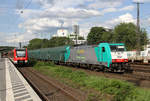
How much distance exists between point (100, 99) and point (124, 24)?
68.0 m

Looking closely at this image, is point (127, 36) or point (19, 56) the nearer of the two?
point (19, 56)

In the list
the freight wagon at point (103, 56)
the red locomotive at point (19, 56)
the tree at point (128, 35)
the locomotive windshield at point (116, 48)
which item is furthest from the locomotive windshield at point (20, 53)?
the tree at point (128, 35)

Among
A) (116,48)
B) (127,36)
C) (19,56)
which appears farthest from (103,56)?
(127,36)

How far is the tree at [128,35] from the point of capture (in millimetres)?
67812

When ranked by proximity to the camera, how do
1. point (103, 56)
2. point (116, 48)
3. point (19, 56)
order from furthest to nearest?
1. point (19, 56)
2. point (103, 56)
3. point (116, 48)

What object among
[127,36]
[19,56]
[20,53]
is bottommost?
[19,56]

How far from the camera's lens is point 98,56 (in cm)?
1975

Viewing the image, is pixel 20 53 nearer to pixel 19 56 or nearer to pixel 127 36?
pixel 19 56

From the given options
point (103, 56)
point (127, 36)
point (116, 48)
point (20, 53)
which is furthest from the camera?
point (127, 36)

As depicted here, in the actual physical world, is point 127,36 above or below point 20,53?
above

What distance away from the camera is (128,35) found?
69188 millimetres

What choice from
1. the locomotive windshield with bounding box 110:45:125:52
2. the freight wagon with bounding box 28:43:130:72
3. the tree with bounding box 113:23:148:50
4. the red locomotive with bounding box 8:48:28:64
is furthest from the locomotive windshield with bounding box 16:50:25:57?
the tree with bounding box 113:23:148:50

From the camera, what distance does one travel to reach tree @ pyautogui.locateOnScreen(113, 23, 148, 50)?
67.8 meters

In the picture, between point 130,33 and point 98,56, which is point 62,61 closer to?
point 98,56
